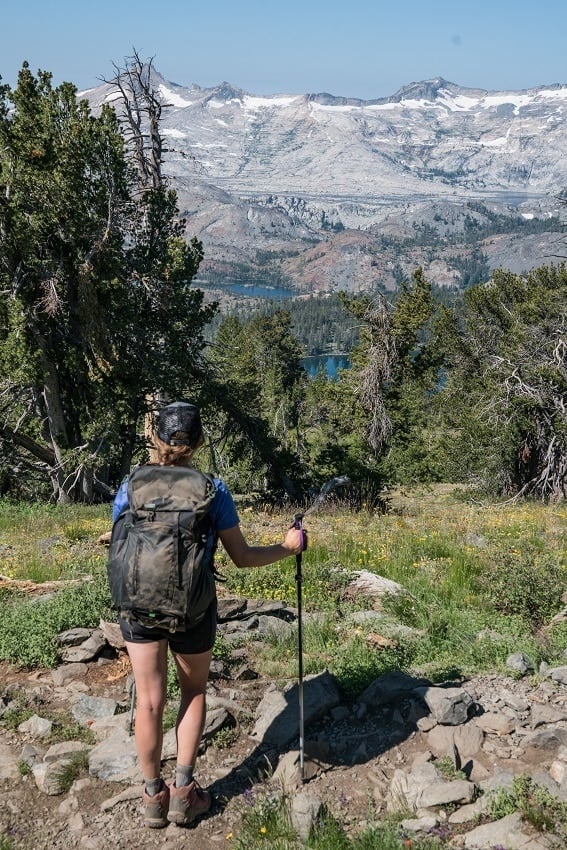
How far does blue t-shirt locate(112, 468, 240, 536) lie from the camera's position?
4.25 meters

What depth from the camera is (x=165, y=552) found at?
402 centimetres

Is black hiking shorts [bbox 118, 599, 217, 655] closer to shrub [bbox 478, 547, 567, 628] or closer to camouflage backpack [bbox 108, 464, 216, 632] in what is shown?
camouflage backpack [bbox 108, 464, 216, 632]

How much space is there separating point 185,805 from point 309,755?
1023 mm

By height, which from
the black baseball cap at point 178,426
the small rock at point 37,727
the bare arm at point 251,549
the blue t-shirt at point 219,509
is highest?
the black baseball cap at point 178,426

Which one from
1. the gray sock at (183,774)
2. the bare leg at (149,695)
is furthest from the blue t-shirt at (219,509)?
the gray sock at (183,774)

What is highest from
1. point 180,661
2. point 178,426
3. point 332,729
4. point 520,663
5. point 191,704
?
point 178,426

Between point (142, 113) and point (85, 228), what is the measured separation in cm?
657

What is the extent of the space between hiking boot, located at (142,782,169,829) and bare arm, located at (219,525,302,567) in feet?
4.99

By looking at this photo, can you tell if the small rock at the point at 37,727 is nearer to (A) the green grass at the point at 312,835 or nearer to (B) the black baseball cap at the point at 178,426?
(A) the green grass at the point at 312,835

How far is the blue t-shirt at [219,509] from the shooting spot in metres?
4.25

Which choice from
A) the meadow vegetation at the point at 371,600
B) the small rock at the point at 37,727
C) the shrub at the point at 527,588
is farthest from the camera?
the shrub at the point at 527,588

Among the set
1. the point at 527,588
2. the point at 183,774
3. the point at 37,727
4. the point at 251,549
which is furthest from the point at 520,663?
the point at 37,727

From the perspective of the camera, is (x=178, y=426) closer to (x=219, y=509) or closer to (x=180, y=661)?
(x=219, y=509)

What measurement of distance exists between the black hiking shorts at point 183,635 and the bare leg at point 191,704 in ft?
0.26
